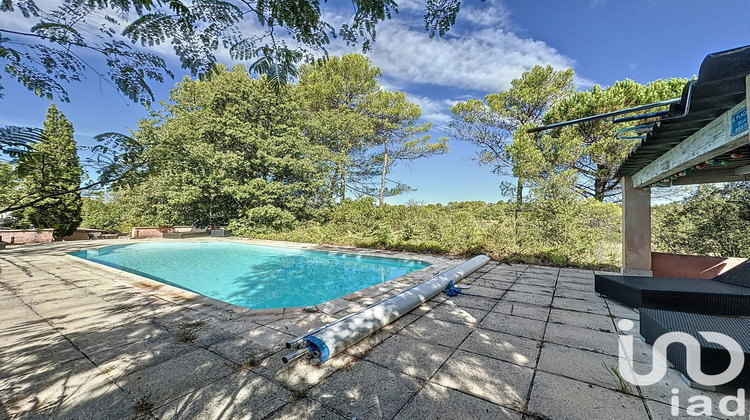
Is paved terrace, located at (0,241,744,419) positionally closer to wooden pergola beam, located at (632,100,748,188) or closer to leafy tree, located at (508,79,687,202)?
wooden pergola beam, located at (632,100,748,188)

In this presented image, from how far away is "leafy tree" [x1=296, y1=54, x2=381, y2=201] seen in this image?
14.8 meters

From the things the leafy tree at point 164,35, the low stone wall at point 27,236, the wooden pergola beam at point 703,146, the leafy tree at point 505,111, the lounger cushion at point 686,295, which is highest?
the leafy tree at point 505,111

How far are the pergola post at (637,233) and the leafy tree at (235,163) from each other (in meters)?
11.8

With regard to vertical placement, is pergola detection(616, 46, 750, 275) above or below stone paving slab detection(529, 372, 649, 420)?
above

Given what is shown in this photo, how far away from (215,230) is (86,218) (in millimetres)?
10184

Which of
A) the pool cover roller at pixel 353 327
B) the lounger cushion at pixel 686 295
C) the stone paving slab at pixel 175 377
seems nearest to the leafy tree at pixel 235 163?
the pool cover roller at pixel 353 327

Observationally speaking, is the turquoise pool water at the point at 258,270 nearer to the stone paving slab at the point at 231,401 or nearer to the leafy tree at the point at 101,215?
the stone paving slab at the point at 231,401

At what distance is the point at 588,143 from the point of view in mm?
8773

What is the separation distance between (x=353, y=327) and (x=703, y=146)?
3.30 metres

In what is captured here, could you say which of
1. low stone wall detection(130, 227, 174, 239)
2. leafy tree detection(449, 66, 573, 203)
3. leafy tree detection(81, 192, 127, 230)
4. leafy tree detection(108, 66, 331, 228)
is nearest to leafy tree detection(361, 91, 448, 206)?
leafy tree detection(108, 66, 331, 228)

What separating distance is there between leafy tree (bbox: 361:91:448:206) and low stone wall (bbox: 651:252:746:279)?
39.1 ft

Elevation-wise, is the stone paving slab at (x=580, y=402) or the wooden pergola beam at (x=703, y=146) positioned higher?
the wooden pergola beam at (x=703, y=146)

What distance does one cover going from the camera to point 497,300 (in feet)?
10.9

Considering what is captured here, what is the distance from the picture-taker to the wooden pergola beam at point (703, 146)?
1.89m
